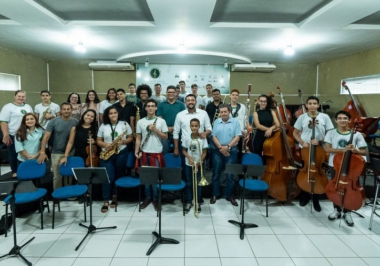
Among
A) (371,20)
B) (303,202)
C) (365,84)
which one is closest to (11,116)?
(303,202)

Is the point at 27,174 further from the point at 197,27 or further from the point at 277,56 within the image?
the point at 277,56

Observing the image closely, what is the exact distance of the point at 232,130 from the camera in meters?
4.43

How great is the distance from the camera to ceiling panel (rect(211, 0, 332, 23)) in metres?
4.17

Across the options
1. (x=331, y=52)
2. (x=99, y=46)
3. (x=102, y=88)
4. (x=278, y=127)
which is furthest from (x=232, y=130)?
(x=102, y=88)

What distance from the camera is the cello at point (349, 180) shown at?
3.41m

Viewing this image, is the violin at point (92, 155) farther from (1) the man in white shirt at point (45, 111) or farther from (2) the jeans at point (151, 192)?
(1) the man in white shirt at point (45, 111)

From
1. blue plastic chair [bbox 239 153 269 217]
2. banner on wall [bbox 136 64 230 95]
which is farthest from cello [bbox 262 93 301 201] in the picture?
banner on wall [bbox 136 64 230 95]

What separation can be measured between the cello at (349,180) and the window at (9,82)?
7.66 metres

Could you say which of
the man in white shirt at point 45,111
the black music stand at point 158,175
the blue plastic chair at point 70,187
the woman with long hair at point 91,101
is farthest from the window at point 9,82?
the black music stand at point 158,175

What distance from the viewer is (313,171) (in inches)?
153

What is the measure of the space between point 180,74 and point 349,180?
22.1 feet

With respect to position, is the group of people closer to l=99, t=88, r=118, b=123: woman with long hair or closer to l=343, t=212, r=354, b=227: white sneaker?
l=343, t=212, r=354, b=227: white sneaker

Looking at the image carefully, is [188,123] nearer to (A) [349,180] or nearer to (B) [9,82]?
(A) [349,180]

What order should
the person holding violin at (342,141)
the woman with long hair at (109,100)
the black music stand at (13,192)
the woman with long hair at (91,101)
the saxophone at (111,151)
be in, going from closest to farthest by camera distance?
the black music stand at (13,192), the person holding violin at (342,141), the saxophone at (111,151), the woman with long hair at (109,100), the woman with long hair at (91,101)
